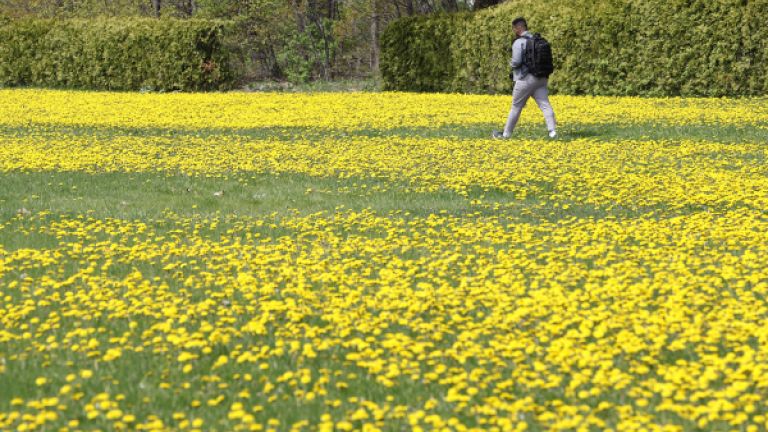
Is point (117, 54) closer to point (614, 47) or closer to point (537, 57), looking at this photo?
point (614, 47)

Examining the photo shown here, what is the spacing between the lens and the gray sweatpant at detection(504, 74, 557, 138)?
1559 centimetres

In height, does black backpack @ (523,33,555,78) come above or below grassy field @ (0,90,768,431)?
above

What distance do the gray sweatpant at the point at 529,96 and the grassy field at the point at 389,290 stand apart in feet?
5.28

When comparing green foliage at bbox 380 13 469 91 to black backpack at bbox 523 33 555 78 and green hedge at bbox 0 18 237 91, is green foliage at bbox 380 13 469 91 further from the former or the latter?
black backpack at bbox 523 33 555 78

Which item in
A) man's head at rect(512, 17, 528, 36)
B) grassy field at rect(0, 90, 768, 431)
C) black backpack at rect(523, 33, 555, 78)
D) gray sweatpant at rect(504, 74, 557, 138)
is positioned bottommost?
grassy field at rect(0, 90, 768, 431)

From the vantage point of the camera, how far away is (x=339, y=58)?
51188 mm

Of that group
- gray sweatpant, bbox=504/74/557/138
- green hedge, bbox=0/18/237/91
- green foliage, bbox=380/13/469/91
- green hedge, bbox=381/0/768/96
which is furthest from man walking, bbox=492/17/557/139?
green hedge, bbox=0/18/237/91

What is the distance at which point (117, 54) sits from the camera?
31047mm

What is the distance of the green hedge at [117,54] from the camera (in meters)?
30.2

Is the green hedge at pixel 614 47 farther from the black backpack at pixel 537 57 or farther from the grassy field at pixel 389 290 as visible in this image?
the black backpack at pixel 537 57

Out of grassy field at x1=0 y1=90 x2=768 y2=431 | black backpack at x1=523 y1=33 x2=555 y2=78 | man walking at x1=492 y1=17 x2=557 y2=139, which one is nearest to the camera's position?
grassy field at x1=0 y1=90 x2=768 y2=431

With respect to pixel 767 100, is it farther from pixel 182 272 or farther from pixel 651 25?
pixel 182 272

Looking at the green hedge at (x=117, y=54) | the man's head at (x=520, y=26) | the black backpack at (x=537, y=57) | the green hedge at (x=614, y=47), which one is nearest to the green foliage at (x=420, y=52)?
the green hedge at (x=614, y=47)

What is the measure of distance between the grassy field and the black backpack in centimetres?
176
